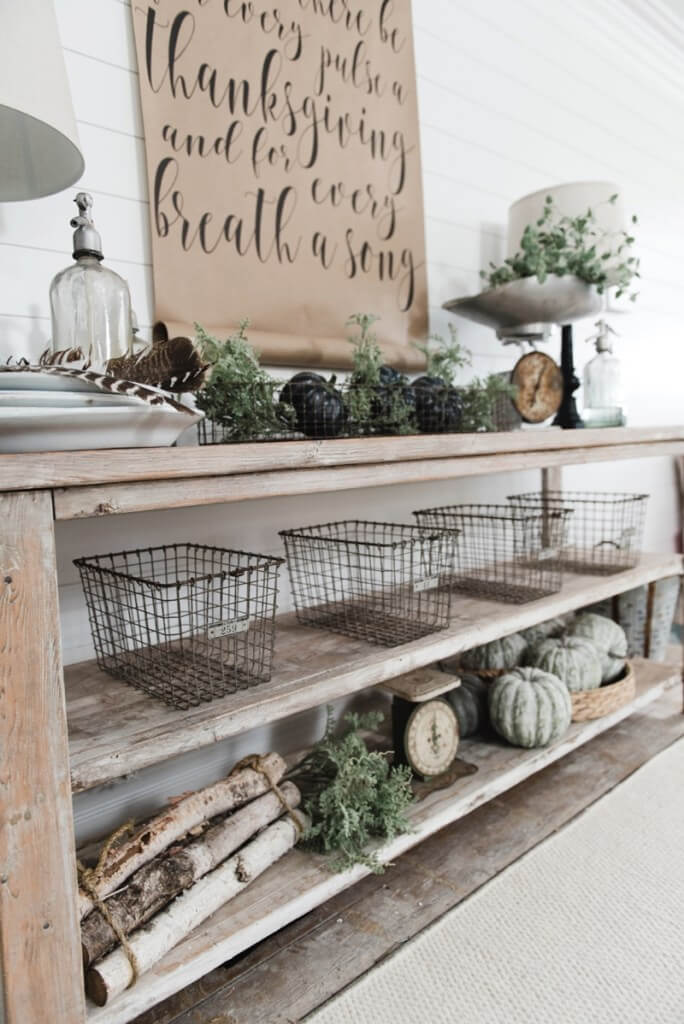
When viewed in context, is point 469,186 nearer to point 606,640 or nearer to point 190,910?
point 606,640

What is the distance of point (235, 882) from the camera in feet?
3.71

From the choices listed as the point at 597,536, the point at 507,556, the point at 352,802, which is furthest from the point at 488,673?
the point at 597,536

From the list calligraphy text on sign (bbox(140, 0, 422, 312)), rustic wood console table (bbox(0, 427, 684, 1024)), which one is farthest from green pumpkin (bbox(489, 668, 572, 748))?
calligraphy text on sign (bbox(140, 0, 422, 312))

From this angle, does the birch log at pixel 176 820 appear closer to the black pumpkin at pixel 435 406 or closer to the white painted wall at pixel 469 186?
the white painted wall at pixel 469 186

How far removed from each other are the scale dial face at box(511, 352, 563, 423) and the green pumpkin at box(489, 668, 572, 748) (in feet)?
2.24

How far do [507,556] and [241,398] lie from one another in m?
1.25

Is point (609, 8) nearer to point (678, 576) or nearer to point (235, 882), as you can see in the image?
point (678, 576)

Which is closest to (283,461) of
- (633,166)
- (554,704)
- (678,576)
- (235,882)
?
(235,882)

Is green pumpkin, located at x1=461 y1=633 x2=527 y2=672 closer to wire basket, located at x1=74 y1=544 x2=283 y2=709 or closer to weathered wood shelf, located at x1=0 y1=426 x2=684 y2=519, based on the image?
weathered wood shelf, located at x1=0 y1=426 x2=684 y2=519

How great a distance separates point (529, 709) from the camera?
1597 mm

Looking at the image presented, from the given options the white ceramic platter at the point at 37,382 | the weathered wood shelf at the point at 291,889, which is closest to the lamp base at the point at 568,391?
the weathered wood shelf at the point at 291,889

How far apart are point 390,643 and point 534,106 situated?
1.96 m

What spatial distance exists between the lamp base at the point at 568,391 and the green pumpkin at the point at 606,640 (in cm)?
55

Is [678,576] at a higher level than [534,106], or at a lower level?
lower
